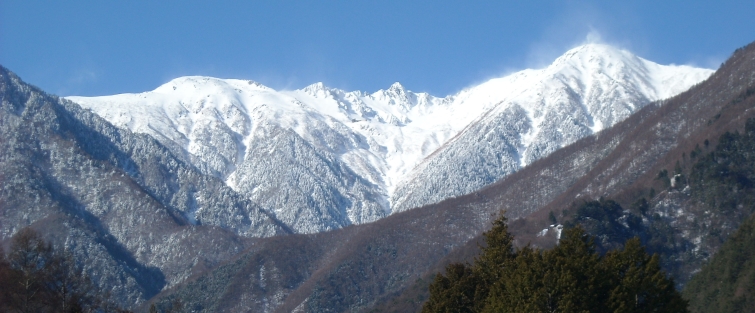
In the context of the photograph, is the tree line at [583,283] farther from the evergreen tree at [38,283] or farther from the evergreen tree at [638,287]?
the evergreen tree at [38,283]

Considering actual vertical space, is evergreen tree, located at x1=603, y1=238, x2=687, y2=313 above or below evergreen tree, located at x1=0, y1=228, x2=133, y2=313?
below

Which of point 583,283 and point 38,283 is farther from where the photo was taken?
point 38,283

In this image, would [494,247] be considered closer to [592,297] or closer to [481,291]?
[481,291]

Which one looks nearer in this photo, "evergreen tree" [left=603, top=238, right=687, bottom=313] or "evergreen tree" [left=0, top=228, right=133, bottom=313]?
"evergreen tree" [left=603, top=238, right=687, bottom=313]

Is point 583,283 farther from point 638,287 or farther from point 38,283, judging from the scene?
point 38,283

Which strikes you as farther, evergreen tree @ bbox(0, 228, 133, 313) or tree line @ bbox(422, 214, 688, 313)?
evergreen tree @ bbox(0, 228, 133, 313)

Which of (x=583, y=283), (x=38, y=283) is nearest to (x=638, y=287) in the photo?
(x=583, y=283)

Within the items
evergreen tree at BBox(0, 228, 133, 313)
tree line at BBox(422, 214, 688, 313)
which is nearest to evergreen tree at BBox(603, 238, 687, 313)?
tree line at BBox(422, 214, 688, 313)

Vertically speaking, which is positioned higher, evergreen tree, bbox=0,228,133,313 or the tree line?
evergreen tree, bbox=0,228,133,313

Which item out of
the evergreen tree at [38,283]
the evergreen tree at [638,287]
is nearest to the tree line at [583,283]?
the evergreen tree at [638,287]

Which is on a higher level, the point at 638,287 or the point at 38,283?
the point at 38,283

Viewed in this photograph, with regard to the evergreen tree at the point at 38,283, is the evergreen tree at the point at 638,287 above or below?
below

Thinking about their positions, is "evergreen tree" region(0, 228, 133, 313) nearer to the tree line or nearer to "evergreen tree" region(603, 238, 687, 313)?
the tree line

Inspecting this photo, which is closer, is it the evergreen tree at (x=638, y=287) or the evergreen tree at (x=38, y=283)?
the evergreen tree at (x=638, y=287)
